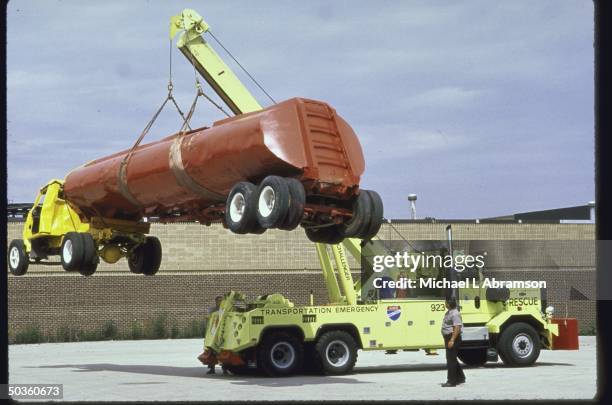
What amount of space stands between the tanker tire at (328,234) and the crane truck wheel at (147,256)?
21.1 feet

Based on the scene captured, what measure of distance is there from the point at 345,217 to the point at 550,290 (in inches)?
1175

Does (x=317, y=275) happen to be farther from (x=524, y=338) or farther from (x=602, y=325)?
(x=602, y=325)

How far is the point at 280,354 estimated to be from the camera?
838 inches

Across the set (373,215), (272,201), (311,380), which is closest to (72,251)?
(311,380)

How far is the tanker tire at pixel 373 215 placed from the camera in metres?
17.2

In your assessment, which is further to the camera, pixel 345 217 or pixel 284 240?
pixel 284 240

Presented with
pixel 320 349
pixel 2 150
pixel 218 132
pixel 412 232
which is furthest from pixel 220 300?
pixel 412 232

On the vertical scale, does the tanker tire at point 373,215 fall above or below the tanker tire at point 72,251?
above

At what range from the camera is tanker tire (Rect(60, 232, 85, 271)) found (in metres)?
21.4

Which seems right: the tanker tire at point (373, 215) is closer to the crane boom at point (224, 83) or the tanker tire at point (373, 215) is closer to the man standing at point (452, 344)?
the man standing at point (452, 344)

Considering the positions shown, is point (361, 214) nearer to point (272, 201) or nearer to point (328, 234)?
point (328, 234)

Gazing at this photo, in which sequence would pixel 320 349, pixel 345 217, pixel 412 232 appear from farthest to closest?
1. pixel 412 232
2. pixel 320 349
3. pixel 345 217

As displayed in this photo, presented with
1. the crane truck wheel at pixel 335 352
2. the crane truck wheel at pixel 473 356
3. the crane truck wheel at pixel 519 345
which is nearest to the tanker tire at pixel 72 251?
the crane truck wheel at pixel 335 352

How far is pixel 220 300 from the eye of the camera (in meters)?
22.5
